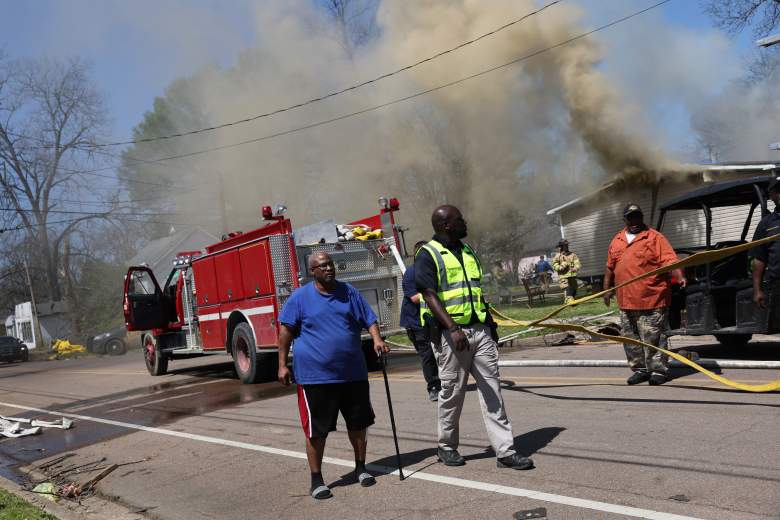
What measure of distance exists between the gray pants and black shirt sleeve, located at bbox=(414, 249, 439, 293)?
350 millimetres

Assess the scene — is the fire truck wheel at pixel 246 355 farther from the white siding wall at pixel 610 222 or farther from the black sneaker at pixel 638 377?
the white siding wall at pixel 610 222

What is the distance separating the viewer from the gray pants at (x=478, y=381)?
4.86m

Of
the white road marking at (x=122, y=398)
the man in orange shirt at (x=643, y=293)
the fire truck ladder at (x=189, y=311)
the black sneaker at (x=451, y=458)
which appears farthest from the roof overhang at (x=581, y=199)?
the black sneaker at (x=451, y=458)

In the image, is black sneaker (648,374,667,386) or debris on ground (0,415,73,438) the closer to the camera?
black sneaker (648,374,667,386)

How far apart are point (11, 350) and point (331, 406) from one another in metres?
33.6

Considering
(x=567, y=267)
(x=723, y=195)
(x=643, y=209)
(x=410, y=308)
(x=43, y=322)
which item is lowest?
(x=410, y=308)

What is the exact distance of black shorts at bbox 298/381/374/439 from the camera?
15.8ft

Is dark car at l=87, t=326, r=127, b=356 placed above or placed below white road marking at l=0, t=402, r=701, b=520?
above

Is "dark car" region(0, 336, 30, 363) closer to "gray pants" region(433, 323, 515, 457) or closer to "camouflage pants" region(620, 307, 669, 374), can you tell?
"camouflage pants" region(620, 307, 669, 374)

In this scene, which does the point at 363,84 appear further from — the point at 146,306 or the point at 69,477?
the point at 69,477

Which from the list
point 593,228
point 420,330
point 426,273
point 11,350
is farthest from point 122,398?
point 11,350

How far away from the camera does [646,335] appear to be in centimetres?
704

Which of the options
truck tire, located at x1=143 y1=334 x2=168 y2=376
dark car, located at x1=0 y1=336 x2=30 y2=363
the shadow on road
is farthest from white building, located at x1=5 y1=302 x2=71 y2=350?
the shadow on road

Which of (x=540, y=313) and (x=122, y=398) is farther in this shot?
(x=540, y=313)
